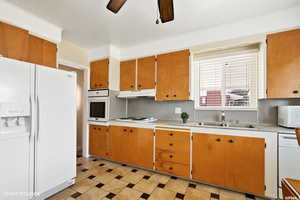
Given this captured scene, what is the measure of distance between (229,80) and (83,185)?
2.98 m

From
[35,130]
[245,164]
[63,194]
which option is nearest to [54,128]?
[35,130]

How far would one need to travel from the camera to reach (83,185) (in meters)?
2.12

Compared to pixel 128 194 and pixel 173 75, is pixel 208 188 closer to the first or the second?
pixel 128 194

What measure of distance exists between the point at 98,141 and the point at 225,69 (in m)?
2.99

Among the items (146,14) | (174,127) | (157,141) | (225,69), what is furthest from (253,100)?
(146,14)

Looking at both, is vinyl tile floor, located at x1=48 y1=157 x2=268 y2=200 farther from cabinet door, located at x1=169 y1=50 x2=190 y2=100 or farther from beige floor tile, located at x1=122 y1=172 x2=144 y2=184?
cabinet door, located at x1=169 y1=50 x2=190 y2=100

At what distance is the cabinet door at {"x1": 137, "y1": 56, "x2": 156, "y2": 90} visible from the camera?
2.87 meters

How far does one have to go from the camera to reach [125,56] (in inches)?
128

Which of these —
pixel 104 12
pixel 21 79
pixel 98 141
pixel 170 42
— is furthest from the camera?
pixel 98 141

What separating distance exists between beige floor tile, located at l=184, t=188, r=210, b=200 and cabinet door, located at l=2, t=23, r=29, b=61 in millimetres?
2938

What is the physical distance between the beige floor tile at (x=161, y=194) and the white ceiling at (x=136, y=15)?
2.55 m

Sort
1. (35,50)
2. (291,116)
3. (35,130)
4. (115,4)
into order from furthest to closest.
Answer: (35,50)
(291,116)
(35,130)
(115,4)

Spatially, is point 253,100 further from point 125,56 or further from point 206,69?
point 125,56

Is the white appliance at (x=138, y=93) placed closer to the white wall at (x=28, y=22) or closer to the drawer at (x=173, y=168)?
the drawer at (x=173, y=168)
